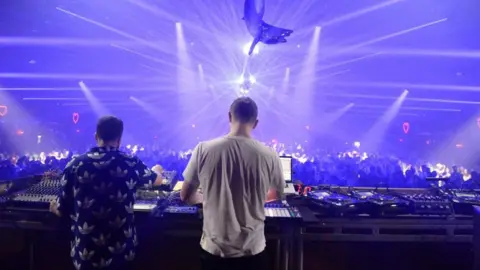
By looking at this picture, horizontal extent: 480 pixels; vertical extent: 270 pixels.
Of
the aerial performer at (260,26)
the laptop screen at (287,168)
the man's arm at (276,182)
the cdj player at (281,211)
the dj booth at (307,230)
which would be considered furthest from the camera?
the aerial performer at (260,26)

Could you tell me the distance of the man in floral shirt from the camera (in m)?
1.52

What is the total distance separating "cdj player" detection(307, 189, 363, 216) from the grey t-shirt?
3.36 feet

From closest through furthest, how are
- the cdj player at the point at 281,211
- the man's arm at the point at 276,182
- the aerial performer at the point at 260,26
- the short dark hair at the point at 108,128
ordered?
the man's arm at the point at 276,182 < the short dark hair at the point at 108,128 < the cdj player at the point at 281,211 < the aerial performer at the point at 260,26

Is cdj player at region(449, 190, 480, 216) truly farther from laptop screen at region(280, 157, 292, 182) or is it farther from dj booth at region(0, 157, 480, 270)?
laptop screen at region(280, 157, 292, 182)

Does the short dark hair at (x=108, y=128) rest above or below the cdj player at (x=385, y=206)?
above

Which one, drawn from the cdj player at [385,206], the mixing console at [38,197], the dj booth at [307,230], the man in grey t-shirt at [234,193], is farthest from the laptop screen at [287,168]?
the mixing console at [38,197]

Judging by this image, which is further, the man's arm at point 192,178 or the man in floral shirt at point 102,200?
the man in floral shirt at point 102,200

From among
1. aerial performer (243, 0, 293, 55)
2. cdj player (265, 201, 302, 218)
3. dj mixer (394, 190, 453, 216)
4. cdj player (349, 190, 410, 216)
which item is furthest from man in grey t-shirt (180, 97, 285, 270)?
aerial performer (243, 0, 293, 55)

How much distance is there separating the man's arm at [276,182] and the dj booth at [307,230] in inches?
23.3

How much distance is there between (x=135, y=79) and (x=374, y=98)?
31.4ft

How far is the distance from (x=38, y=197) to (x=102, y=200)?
1064 millimetres

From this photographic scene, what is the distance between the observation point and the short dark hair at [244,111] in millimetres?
1405

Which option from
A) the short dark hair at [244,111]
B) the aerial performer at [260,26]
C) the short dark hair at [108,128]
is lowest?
the short dark hair at [108,128]

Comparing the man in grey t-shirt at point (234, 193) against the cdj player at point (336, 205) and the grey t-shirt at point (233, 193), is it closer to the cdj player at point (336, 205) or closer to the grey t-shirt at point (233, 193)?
the grey t-shirt at point (233, 193)
